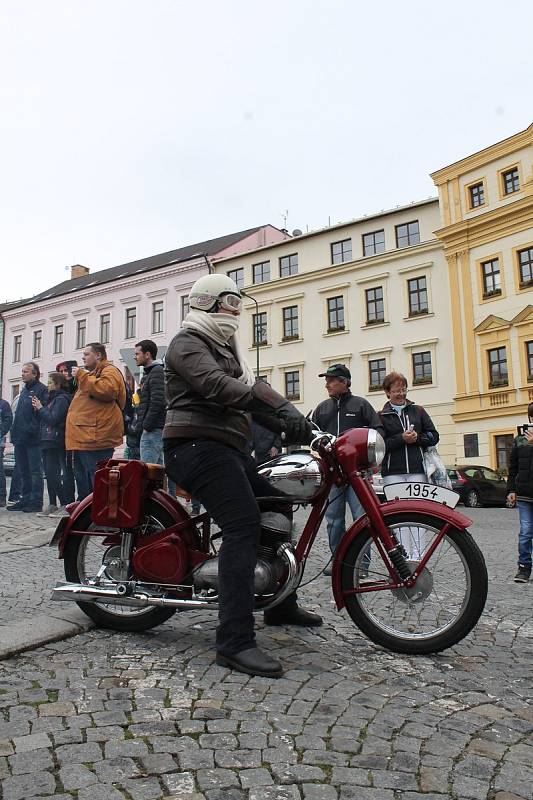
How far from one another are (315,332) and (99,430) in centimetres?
3170

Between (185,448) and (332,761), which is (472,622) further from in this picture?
(185,448)

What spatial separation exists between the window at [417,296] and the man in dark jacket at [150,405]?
28.9 meters

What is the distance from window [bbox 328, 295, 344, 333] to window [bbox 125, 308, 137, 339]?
15.0 meters

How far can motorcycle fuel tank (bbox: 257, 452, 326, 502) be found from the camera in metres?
3.53

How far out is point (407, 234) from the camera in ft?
120

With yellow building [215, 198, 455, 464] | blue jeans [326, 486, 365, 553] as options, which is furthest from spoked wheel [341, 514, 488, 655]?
yellow building [215, 198, 455, 464]

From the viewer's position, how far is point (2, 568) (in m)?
5.68

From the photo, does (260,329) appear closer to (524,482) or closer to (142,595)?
(524,482)

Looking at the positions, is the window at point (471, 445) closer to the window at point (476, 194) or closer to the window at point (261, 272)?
the window at point (476, 194)

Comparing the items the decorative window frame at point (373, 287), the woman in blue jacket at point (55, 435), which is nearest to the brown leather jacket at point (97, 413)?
the woman in blue jacket at point (55, 435)

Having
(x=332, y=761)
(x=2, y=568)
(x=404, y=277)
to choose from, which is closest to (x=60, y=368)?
(x=2, y=568)

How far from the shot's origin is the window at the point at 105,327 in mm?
48156

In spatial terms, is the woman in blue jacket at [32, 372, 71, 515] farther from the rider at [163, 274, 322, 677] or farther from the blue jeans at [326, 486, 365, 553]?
the rider at [163, 274, 322, 677]

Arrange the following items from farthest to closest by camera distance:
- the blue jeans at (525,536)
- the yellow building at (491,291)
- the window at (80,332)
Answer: the window at (80,332) → the yellow building at (491,291) → the blue jeans at (525,536)
